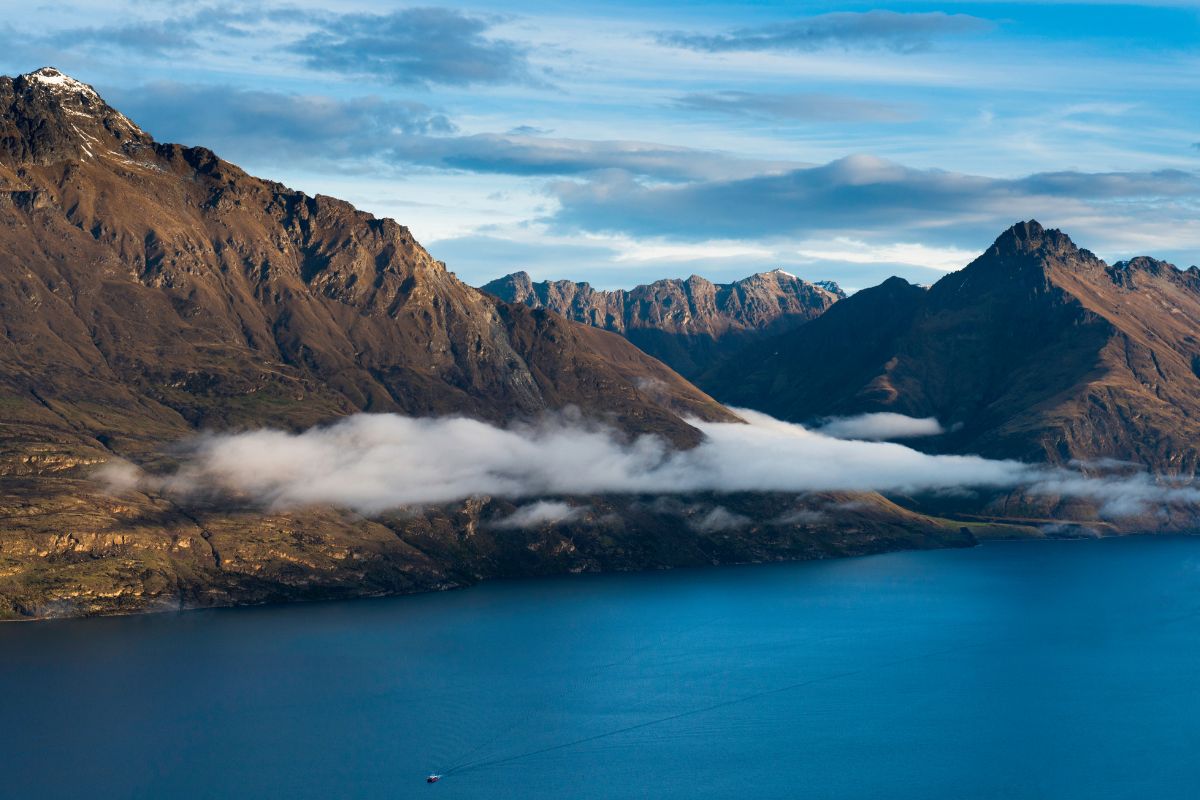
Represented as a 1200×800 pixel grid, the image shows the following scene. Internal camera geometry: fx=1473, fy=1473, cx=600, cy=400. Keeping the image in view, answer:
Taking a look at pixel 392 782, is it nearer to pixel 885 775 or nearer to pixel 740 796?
pixel 740 796

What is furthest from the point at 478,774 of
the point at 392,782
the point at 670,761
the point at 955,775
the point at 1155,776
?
the point at 1155,776

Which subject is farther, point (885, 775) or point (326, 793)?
point (885, 775)

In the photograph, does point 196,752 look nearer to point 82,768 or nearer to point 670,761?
point 82,768

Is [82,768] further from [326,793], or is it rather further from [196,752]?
[326,793]

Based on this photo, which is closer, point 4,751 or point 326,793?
point 326,793

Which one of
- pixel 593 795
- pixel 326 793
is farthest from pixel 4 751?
pixel 593 795

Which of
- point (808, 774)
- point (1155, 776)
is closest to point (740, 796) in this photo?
point (808, 774)

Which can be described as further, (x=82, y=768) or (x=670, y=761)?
(x=670, y=761)
